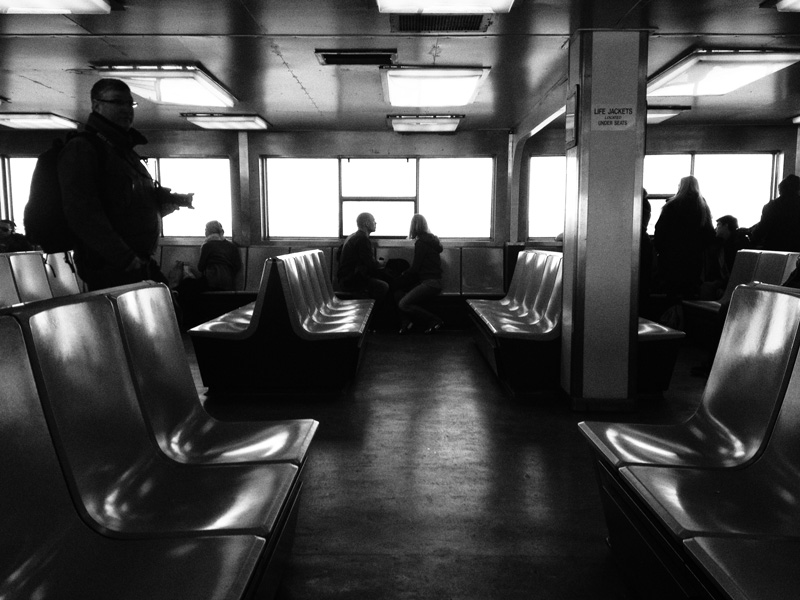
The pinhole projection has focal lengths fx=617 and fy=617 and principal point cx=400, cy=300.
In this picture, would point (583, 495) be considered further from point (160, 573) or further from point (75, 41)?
point (75, 41)

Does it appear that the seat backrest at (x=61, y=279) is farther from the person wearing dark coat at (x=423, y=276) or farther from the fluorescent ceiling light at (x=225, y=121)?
the person wearing dark coat at (x=423, y=276)

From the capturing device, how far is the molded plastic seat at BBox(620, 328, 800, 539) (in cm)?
144

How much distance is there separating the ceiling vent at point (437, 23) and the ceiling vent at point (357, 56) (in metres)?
0.62

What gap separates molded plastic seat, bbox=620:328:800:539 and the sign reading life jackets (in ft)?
8.29

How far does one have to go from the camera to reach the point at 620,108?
3811mm

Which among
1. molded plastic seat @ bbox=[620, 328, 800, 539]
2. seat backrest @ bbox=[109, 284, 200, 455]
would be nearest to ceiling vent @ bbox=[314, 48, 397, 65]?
seat backrest @ bbox=[109, 284, 200, 455]

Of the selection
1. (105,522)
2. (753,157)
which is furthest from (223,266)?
(753,157)

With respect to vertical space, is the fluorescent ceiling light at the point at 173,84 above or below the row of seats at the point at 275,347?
above

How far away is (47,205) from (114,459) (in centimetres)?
139

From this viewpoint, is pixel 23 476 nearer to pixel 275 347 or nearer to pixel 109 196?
pixel 109 196

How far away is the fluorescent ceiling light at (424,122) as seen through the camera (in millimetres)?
7173

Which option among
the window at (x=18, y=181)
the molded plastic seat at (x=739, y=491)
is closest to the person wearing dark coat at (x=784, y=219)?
the molded plastic seat at (x=739, y=491)

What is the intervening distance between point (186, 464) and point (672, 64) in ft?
16.5

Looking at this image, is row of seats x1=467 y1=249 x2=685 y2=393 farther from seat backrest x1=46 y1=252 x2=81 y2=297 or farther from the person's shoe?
seat backrest x1=46 y1=252 x2=81 y2=297
